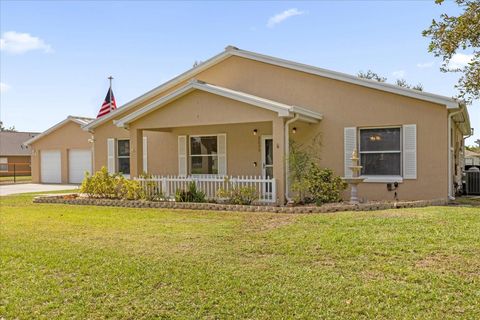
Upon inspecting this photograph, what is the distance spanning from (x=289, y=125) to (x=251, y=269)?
8942 mm

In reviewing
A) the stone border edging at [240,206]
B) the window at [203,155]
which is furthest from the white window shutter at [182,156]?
the stone border edging at [240,206]

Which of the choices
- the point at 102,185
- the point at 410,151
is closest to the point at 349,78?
the point at 410,151

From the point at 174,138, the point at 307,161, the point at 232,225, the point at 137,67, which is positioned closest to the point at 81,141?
the point at 137,67

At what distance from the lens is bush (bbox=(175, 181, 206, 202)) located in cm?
1346

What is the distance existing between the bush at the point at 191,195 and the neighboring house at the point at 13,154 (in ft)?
113

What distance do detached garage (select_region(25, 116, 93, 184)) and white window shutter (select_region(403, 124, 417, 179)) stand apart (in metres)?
18.7

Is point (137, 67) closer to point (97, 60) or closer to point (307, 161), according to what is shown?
point (97, 60)

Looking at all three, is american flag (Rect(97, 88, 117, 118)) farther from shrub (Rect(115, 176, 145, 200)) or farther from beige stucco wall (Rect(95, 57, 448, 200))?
shrub (Rect(115, 176, 145, 200))

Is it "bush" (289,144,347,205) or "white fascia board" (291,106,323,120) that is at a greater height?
"white fascia board" (291,106,323,120)

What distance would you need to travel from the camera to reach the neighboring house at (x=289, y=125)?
12.6 m

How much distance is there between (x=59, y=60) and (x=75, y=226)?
10.0 m

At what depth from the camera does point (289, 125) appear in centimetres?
1441

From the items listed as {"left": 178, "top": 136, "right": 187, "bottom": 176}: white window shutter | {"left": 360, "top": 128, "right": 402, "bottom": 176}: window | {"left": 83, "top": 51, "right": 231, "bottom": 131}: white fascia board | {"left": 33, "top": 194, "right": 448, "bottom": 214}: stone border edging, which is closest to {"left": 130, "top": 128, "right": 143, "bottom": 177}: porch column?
{"left": 33, "top": 194, "right": 448, "bottom": 214}: stone border edging

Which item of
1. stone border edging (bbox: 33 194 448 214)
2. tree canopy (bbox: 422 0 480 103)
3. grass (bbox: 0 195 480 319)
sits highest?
tree canopy (bbox: 422 0 480 103)
